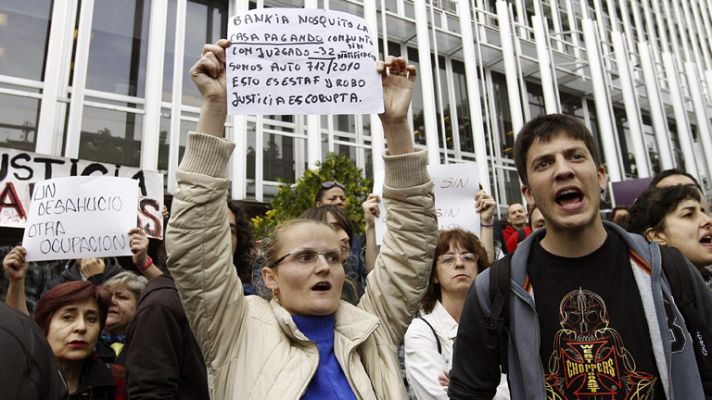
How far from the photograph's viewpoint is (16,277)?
3154 mm

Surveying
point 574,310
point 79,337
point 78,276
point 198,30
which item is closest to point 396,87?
point 574,310

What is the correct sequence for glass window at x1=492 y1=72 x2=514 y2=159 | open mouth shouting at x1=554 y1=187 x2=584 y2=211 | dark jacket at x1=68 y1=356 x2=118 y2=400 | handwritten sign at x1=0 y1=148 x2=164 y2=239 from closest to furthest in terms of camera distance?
open mouth shouting at x1=554 y1=187 x2=584 y2=211
dark jacket at x1=68 y1=356 x2=118 y2=400
handwritten sign at x1=0 y1=148 x2=164 y2=239
glass window at x1=492 y1=72 x2=514 y2=159

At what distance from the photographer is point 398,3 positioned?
12.8 m

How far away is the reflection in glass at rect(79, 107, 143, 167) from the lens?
8734 mm

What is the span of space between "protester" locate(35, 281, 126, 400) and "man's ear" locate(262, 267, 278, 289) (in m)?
1.30

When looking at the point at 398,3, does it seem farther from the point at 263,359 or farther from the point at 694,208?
the point at 263,359

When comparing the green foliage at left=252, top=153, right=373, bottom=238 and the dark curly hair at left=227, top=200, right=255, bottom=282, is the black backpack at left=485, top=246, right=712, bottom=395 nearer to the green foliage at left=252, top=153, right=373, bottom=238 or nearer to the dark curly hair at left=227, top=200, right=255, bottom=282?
the dark curly hair at left=227, top=200, right=255, bottom=282

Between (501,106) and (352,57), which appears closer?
(352,57)

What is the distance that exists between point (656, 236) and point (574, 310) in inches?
56.9

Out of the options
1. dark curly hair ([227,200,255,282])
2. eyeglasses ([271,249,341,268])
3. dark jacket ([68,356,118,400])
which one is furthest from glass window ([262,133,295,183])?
eyeglasses ([271,249,341,268])

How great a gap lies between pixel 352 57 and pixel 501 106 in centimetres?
1356

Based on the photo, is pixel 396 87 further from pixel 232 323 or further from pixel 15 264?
pixel 15 264

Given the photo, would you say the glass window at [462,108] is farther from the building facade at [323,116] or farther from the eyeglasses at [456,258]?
the eyeglasses at [456,258]

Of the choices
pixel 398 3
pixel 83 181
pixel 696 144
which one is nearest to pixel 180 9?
pixel 398 3
